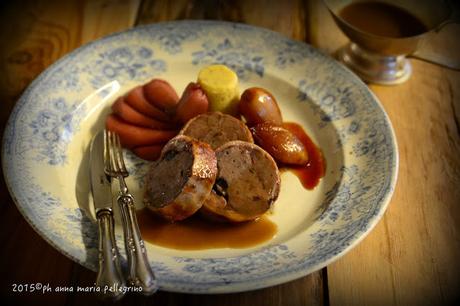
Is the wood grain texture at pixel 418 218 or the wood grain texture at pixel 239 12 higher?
the wood grain texture at pixel 239 12

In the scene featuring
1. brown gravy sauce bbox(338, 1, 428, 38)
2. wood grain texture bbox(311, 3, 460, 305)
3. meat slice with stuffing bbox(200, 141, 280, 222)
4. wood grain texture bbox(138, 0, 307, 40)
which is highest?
brown gravy sauce bbox(338, 1, 428, 38)

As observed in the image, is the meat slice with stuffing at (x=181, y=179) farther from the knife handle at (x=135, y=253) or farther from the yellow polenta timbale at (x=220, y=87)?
the yellow polenta timbale at (x=220, y=87)

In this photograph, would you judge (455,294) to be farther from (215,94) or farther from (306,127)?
(215,94)

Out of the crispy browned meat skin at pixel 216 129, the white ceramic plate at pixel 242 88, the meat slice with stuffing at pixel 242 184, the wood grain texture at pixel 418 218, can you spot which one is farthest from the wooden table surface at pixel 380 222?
the crispy browned meat skin at pixel 216 129

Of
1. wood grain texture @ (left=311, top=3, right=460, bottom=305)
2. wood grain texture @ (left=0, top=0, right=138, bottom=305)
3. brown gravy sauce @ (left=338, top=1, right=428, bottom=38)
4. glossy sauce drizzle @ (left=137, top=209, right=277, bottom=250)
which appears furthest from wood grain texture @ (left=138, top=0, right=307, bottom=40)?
glossy sauce drizzle @ (left=137, top=209, right=277, bottom=250)

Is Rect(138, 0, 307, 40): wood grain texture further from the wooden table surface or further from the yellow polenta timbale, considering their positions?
the yellow polenta timbale

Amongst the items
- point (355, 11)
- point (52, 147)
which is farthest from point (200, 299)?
point (355, 11)
